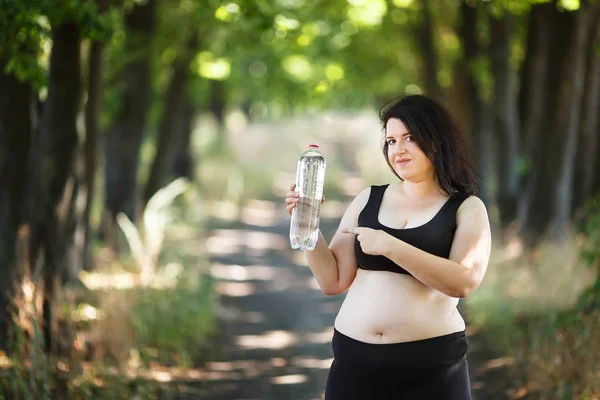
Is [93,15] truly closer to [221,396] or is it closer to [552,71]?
[221,396]

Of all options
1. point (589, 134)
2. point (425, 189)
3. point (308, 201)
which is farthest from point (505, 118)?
point (425, 189)

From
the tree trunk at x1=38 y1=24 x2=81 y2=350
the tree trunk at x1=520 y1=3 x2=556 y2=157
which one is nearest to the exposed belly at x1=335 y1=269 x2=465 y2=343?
the tree trunk at x1=38 y1=24 x2=81 y2=350

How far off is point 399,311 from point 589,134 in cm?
1207

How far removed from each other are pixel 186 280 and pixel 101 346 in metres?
3.09

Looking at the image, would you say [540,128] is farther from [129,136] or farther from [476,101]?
[129,136]

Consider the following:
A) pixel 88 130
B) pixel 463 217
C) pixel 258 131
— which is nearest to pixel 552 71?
pixel 88 130

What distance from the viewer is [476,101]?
19047 mm

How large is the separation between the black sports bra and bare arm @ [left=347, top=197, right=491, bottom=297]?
0.10 feet

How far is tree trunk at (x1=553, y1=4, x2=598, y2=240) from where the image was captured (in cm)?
1266

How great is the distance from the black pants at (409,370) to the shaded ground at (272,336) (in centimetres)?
460

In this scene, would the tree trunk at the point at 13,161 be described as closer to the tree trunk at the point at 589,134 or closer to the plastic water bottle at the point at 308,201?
the plastic water bottle at the point at 308,201

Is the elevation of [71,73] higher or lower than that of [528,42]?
lower

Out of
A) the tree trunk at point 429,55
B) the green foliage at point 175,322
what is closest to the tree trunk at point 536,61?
the tree trunk at point 429,55

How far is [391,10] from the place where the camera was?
1986 centimetres
